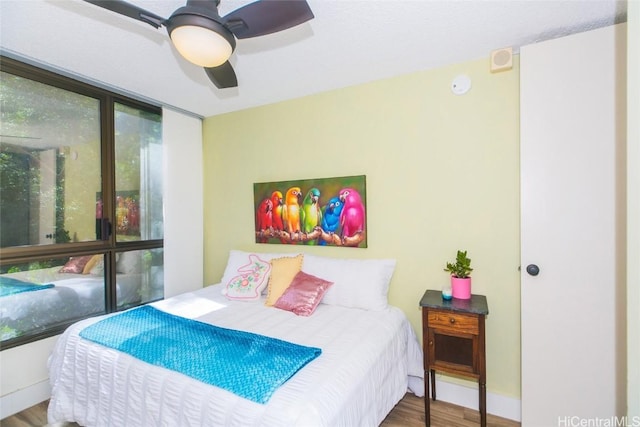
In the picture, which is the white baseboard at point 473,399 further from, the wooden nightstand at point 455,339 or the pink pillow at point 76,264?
the pink pillow at point 76,264

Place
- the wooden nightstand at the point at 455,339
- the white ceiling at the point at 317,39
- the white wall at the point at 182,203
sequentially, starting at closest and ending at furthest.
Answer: the white ceiling at the point at 317,39 → the wooden nightstand at the point at 455,339 → the white wall at the point at 182,203

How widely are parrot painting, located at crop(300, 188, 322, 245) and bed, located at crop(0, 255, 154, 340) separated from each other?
5.77 ft

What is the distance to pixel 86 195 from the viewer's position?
258 centimetres

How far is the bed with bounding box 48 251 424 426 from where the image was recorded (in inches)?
50.8

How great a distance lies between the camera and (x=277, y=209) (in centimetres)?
296

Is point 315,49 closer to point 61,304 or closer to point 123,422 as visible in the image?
point 123,422

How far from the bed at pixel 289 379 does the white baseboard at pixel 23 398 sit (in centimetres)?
53

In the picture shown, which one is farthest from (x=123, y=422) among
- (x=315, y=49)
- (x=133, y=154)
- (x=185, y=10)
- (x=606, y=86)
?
(x=606, y=86)

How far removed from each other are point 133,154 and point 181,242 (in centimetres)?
97

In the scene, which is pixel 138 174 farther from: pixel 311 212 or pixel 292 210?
pixel 311 212

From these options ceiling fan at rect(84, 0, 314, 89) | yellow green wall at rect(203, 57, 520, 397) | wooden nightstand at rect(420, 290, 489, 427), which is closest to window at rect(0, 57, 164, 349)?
yellow green wall at rect(203, 57, 520, 397)

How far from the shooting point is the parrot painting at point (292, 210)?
284 centimetres

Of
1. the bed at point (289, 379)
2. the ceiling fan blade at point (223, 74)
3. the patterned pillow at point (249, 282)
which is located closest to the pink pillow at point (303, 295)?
the bed at point (289, 379)

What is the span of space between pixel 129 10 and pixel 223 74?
0.53m
